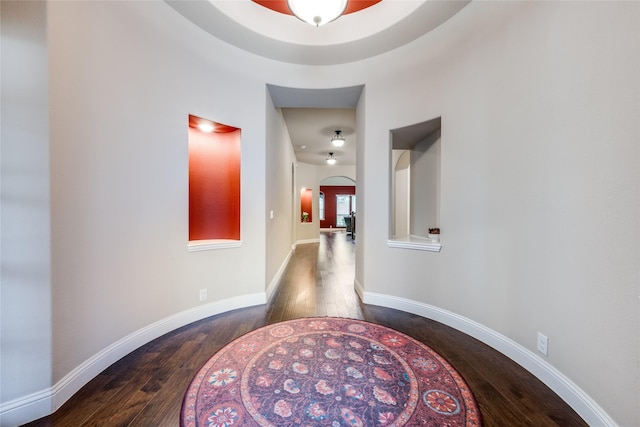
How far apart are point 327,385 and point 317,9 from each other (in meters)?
2.81

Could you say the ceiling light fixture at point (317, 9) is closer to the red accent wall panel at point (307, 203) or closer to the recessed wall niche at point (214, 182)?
the recessed wall niche at point (214, 182)

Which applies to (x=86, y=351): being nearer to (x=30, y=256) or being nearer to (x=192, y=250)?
(x=30, y=256)

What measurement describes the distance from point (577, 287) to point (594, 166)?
69 centimetres

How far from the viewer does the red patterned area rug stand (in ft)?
4.27

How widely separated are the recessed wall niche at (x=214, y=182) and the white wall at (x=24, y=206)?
1.29 m

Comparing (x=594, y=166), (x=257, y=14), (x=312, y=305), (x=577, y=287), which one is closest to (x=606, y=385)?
(x=577, y=287)

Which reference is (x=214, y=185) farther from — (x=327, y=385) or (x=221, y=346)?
(x=327, y=385)

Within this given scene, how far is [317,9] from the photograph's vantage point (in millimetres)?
1897

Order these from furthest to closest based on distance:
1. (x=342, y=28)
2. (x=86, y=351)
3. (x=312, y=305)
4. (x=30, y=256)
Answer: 1. (x=312, y=305)
2. (x=342, y=28)
3. (x=86, y=351)
4. (x=30, y=256)

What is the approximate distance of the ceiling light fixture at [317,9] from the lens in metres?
1.87

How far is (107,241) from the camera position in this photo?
1738mm

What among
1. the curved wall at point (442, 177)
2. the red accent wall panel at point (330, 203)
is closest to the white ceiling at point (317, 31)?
the curved wall at point (442, 177)

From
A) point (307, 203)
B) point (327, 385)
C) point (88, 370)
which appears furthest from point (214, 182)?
point (307, 203)

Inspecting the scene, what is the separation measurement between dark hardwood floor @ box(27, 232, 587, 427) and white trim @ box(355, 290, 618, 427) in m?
0.05
